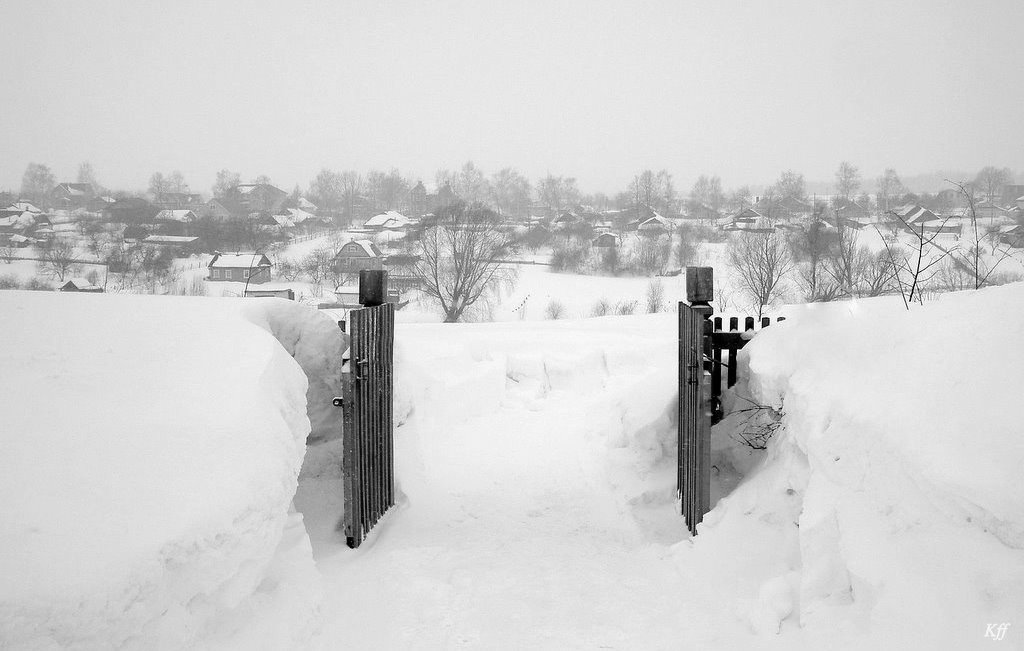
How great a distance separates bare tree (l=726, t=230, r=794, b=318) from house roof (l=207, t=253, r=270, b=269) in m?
23.0

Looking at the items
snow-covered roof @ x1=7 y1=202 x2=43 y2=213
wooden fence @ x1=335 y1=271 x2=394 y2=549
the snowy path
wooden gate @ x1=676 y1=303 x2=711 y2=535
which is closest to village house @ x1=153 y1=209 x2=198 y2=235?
snow-covered roof @ x1=7 y1=202 x2=43 y2=213

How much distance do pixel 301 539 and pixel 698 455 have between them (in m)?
3.48

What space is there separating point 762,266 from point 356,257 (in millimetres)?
20962

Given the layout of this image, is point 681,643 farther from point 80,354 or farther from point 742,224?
point 742,224

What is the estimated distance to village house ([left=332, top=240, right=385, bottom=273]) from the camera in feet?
107

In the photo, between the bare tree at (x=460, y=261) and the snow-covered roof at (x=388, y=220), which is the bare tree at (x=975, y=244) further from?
the snow-covered roof at (x=388, y=220)

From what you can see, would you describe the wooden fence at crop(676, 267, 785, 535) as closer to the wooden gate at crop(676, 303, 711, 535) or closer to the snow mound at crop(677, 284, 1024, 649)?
the wooden gate at crop(676, 303, 711, 535)

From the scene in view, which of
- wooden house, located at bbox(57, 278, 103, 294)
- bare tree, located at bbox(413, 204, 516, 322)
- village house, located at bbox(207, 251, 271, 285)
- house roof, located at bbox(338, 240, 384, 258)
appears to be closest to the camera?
wooden house, located at bbox(57, 278, 103, 294)

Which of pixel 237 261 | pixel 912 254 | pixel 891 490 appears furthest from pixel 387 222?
pixel 891 490

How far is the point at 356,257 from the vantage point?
35.2 meters

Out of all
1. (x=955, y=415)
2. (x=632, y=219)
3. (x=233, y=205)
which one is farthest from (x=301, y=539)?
(x=632, y=219)

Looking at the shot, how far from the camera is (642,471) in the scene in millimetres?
7730

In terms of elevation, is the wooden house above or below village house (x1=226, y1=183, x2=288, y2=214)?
below

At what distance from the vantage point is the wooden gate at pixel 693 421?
5926 mm
